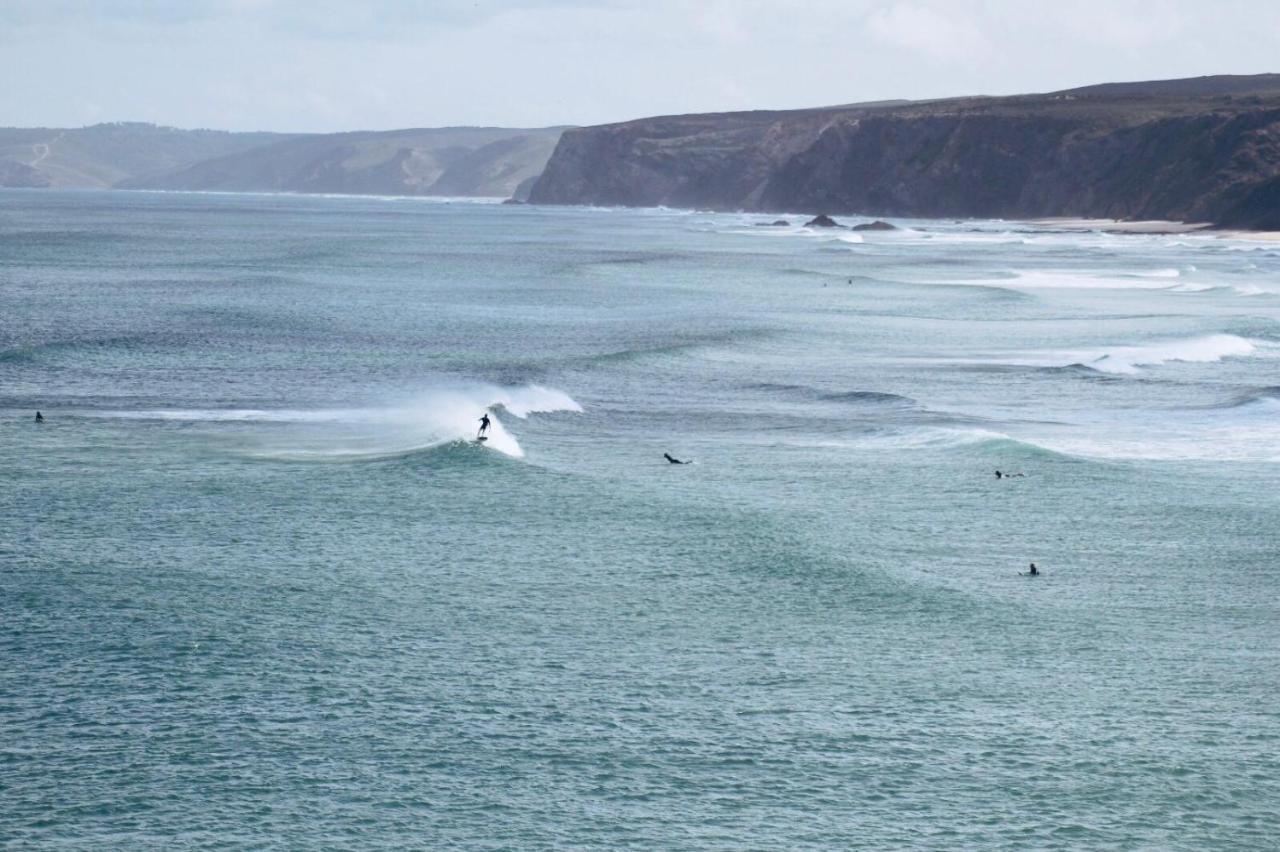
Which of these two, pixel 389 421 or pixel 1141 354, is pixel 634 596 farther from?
pixel 1141 354

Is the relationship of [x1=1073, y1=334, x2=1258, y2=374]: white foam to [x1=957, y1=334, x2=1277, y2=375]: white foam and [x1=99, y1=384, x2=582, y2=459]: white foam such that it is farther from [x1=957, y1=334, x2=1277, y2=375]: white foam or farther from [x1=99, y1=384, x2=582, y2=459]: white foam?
[x1=99, y1=384, x2=582, y2=459]: white foam

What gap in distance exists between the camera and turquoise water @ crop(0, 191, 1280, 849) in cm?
2181

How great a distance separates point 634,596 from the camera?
102ft

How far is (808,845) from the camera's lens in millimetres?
20578

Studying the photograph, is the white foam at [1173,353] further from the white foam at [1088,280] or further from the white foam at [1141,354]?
the white foam at [1088,280]

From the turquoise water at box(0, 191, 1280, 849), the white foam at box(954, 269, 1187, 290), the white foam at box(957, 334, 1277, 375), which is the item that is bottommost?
the turquoise water at box(0, 191, 1280, 849)

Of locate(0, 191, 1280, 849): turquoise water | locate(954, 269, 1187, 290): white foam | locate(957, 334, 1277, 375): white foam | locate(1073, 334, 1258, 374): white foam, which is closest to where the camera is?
locate(0, 191, 1280, 849): turquoise water

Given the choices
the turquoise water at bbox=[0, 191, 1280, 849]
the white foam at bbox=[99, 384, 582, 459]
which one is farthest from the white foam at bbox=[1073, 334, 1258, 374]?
the white foam at bbox=[99, 384, 582, 459]

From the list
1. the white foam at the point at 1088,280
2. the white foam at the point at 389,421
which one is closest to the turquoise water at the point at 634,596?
the white foam at the point at 389,421

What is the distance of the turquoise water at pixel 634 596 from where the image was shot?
21.8 meters

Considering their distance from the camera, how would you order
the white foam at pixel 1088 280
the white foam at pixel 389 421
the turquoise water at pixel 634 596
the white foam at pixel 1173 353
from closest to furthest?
the turquoise water at pixel 634 596 < the white foam at pixel 389 421 < the white foam at pixel 1173 353 < the white foam at pixel 1088 280

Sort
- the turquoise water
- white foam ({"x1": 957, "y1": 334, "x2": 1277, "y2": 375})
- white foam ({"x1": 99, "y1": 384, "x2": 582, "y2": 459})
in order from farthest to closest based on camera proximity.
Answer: white foam ({"x1": 957, "y1": 334, "x2": 1277, "y2": 375}), white foam ({"x1": 99, "y1": 384, "x2": 582, "y2": 459}), the turquoise water

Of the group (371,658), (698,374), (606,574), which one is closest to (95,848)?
(371,658)

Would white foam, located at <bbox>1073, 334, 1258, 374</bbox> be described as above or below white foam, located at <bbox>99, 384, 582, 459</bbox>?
above
